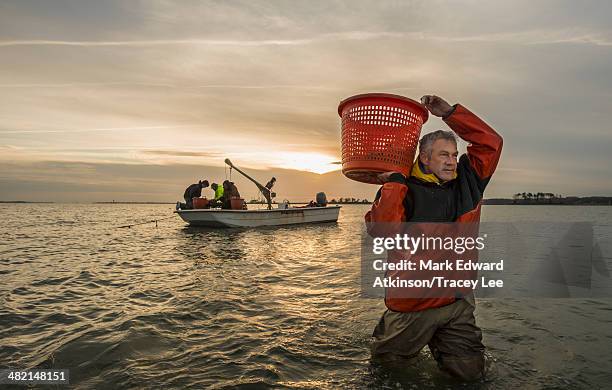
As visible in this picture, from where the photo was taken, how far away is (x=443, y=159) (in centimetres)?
331

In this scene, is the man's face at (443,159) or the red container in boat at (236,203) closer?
the man's face at (443,159)

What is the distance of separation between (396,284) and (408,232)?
1.75 ft

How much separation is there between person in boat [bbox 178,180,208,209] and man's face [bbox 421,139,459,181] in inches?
820

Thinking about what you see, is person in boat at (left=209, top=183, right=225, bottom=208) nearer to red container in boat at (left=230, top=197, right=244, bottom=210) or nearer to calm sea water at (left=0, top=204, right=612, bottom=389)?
red container in boat at (left=230, top=197, right=244, bottom=210)

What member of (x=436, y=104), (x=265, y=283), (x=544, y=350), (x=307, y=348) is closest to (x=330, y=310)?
(x=307, y=348)

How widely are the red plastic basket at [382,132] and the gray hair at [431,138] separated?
17cm

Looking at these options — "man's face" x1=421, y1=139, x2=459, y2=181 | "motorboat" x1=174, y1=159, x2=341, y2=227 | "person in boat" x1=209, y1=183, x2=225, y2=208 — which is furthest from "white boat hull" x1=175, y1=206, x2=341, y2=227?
"man's face" x1=421, y1=139, x2=459, y2=181

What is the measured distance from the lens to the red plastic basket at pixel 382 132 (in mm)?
3434

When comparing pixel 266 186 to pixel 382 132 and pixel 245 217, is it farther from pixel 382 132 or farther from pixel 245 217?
pixel 382 132

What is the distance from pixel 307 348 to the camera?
4402 millimetres

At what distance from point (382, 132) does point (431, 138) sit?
1.51 feet

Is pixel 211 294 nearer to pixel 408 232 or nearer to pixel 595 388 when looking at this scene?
pixel 408 232

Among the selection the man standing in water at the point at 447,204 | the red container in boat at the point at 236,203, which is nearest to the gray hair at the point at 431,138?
the man standing in water at the point at 447,204

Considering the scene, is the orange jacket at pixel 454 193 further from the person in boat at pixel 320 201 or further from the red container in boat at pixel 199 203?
the person in boat at pixel 320 201
